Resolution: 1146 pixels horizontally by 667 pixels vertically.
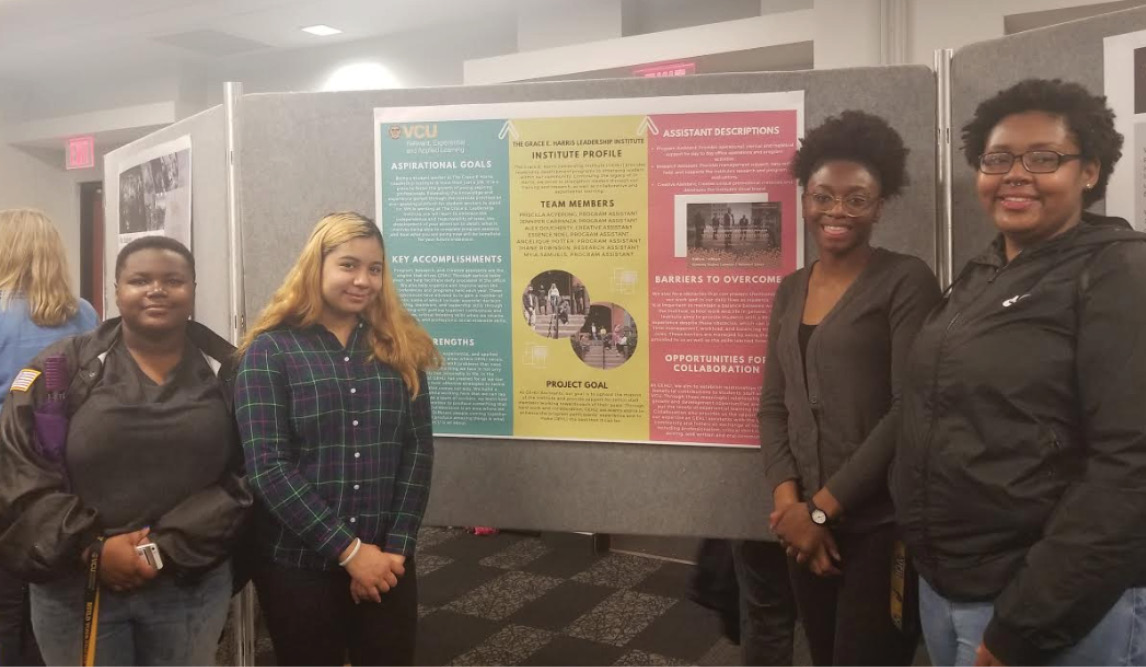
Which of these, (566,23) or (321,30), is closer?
(566,23)

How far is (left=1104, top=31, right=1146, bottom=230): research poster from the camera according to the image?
151 cm

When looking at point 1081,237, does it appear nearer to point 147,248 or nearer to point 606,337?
point 606,337

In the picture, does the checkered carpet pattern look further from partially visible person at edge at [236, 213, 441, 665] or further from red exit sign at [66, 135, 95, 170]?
red exit sign at [66, 135, 95, 170]

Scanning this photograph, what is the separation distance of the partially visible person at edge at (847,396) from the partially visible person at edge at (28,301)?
6.33 ft

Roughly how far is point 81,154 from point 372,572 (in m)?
5.42

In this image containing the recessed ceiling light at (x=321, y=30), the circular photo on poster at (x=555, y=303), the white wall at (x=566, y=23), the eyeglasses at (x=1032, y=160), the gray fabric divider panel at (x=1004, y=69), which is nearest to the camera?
the eyeglasses at (x=1032, y=160)

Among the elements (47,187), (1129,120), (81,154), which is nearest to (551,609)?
(1129,120)

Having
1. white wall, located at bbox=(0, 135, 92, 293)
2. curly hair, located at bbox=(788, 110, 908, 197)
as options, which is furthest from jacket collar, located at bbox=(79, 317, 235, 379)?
white wall, located at bbox=(0, 135, 92, 293)

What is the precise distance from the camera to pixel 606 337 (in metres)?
1.92

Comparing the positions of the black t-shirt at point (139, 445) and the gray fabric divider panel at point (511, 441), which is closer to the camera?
the black t-shirt at point (139, 445)

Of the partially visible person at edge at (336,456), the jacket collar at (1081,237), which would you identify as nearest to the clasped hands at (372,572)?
the partially visible person at edge at (336,456)

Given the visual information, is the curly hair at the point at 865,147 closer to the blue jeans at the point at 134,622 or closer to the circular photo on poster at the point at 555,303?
the circular photo on poster at the point at 555,303

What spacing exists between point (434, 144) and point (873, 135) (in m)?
0.98

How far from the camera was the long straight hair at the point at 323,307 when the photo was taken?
160 centimetres
